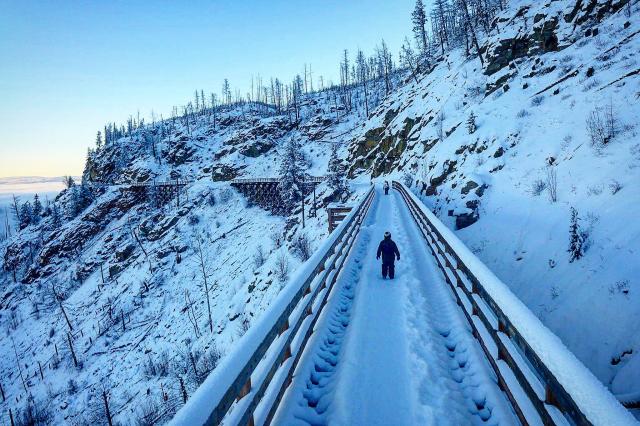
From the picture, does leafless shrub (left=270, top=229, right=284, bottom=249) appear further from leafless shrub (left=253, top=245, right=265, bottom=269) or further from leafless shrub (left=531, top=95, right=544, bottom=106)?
leafless shrub (left=531, top=95, right=544, bottom=106)

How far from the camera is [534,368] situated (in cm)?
373

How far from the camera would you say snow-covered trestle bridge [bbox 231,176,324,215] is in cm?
5814

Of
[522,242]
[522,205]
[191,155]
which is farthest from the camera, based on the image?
[191,155]

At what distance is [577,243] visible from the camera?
23.6ft

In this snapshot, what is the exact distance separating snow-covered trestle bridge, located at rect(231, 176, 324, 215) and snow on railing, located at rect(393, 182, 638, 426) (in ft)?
169

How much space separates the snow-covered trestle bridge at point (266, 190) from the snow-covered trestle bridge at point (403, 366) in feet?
163

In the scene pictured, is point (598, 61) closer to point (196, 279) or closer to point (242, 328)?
point (242, 328)

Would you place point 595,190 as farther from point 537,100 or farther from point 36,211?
point 36,211

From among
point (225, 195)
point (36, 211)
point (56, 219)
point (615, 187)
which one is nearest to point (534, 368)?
point (615, 187)

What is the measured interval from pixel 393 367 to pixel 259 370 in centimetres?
213

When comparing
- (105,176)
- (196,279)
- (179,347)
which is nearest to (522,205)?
(179,347)

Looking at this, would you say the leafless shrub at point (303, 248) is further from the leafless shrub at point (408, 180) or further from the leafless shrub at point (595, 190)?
the leafless shrub at point (595, 190)

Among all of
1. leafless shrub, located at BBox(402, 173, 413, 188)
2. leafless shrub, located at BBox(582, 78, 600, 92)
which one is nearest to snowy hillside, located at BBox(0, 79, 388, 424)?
leafless shrub, located at BBox(402, 173, 413, 188)

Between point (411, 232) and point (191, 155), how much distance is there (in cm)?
10728
